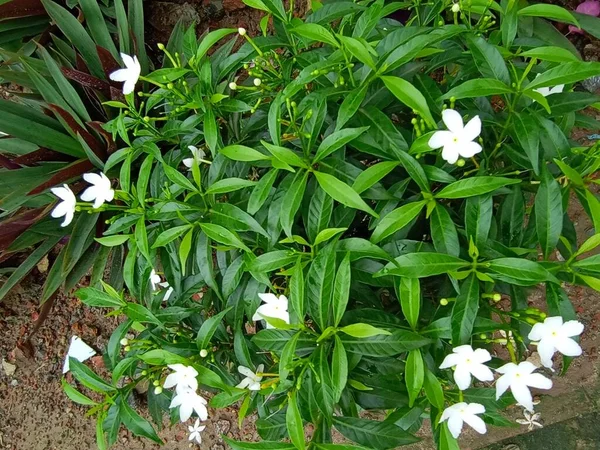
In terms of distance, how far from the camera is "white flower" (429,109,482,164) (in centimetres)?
84

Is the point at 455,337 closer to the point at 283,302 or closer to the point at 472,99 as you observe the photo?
the point at 283,302

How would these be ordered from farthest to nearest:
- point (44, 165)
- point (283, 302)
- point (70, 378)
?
point (70, 378), point (44, 165), point (283, 302)


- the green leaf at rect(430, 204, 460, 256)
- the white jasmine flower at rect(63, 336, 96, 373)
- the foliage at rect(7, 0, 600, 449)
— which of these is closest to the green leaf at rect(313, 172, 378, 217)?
the foliage at rect(7, 0, 600, 449)

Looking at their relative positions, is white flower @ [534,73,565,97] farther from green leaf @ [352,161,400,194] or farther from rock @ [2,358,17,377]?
rock @ [2,358,17,377]

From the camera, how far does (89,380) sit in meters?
1.12

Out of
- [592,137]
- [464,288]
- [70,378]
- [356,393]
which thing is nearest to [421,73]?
[464,288]

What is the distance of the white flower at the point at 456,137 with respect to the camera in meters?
0.84

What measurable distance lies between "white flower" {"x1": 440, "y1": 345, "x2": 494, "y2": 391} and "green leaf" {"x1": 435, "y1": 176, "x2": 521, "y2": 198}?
9.3 inches

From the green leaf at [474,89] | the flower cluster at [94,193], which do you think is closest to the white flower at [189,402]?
the flower cluster at [94,193]

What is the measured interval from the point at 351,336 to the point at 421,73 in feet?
1.64

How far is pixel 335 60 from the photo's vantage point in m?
0.94

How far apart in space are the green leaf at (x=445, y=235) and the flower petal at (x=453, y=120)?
15 centimetres

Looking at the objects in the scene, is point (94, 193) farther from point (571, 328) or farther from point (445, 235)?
point (571, 328)

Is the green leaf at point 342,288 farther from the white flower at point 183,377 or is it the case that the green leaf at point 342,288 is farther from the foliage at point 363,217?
the white flower at point 183,377
